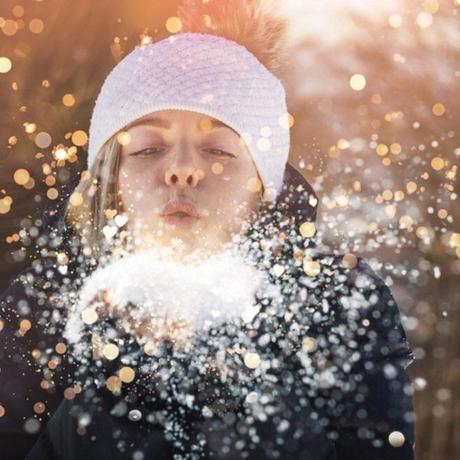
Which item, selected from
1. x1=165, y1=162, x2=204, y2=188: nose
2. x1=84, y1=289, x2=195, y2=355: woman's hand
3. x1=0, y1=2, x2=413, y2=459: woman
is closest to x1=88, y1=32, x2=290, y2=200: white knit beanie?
x1=0, y1=2, x2=413, y2=459: woman

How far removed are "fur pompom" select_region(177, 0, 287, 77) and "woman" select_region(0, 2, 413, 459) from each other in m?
0.01

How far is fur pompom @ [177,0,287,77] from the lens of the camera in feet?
4.89

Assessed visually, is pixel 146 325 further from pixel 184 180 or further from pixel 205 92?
pixel 205 92

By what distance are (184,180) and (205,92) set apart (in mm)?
170

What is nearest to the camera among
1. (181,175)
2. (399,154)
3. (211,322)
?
(181,175)

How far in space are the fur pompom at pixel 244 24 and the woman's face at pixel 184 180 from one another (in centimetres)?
22

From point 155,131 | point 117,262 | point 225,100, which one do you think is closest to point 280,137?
point 225,100

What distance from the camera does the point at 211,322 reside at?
1417mm

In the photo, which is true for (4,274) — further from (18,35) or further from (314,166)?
(314,166)

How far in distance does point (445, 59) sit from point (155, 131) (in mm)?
1267

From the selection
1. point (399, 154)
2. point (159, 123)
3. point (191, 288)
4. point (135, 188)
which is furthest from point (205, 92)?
point (399, 154)

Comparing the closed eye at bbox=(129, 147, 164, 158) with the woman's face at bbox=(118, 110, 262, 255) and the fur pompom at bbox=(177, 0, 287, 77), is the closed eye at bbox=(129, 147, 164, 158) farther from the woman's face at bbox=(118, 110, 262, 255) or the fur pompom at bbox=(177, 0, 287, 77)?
the fur pompom at bbox=(177, 0, 287, 77)

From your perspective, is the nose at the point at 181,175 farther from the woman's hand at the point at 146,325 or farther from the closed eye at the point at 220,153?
the woman's hand at the point at 146,325

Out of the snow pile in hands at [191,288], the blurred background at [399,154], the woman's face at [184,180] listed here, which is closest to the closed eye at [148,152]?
the woman's face at [184,180]
